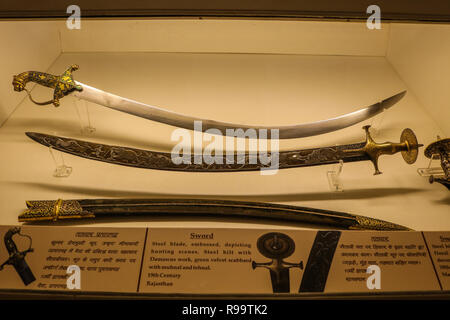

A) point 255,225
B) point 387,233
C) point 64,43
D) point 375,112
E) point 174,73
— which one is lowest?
point 387,233

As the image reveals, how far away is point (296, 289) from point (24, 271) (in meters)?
1.09

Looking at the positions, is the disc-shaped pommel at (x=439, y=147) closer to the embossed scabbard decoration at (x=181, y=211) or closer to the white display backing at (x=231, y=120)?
the white display backing at (x=231, y=120)

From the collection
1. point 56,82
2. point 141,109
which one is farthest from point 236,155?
point 56,82

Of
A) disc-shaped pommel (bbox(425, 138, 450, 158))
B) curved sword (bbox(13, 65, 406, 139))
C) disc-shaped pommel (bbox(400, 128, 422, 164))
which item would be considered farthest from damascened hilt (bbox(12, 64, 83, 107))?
disc-shaped pommel (bbox(425, 138, 450, 158))

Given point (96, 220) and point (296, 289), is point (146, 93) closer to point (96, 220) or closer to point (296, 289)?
point (96, 220)

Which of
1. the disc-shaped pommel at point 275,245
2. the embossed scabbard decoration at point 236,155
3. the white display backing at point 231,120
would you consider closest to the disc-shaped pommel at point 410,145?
the embossed scabbard decoration at point 236,155

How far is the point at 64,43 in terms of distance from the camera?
3.43 meters

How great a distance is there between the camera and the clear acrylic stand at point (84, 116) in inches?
111

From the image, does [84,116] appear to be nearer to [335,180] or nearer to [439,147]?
[335,180]

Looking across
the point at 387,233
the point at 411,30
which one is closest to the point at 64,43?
the point at 411,30

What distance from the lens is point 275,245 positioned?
6.34 feet

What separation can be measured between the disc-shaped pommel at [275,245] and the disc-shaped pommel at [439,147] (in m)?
0.98

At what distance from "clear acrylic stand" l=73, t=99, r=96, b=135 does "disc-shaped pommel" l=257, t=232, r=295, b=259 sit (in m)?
1.41

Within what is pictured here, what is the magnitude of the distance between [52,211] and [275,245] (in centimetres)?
108
